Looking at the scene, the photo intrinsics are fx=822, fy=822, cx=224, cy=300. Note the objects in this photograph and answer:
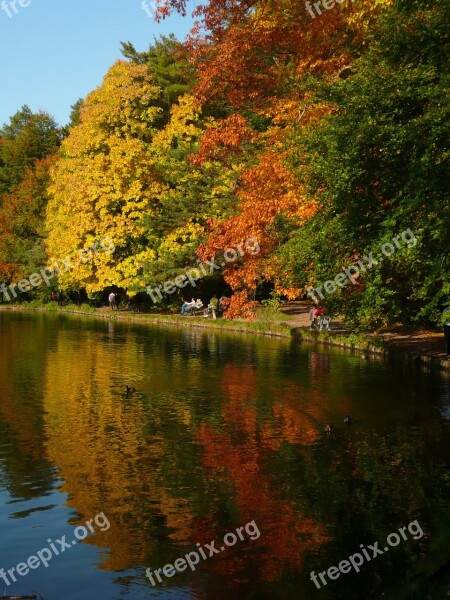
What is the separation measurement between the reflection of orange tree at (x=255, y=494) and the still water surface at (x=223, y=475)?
0.03 meters

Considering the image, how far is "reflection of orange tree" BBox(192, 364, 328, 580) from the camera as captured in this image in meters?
9.95

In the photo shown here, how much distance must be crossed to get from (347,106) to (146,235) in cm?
3426

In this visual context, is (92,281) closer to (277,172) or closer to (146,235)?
(146,235)

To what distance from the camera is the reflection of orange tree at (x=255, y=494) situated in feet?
32.7

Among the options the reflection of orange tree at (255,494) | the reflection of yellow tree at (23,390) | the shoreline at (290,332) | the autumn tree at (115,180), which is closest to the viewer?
the reflection of orange tree at (255,494)

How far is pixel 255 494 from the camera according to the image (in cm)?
1232

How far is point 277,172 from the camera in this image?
28.5 m

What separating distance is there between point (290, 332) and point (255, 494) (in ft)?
86.0
